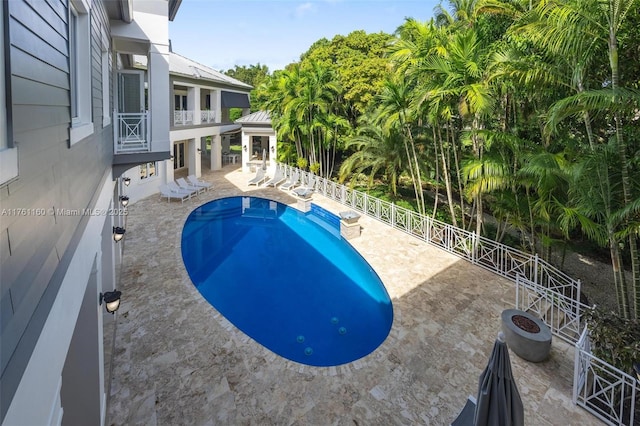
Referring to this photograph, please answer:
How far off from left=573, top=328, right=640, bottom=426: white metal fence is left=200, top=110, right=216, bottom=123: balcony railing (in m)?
25.4

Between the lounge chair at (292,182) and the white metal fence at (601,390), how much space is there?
60.4 feet

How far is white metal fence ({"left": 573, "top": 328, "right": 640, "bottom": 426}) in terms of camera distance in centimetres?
602

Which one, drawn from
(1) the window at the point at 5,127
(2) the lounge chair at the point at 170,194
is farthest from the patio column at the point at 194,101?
(1) the window at the point at 5,127

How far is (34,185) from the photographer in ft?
7.08

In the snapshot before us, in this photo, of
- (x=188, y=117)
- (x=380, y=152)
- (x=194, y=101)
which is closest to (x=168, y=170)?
(x=188, y=117)

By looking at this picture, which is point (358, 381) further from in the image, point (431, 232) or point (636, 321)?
point (431, 232)

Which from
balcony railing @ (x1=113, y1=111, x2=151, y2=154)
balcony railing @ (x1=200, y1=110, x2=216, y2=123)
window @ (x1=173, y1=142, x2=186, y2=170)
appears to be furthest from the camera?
window @ (x1=173, y1=142, x2=186, y2=170)

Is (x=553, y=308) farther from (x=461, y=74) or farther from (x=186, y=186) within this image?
(x=186, y=186)

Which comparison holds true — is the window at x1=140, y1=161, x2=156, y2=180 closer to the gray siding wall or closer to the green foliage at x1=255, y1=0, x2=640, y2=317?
the green foliage at x1=255, y1=0, x2=640, y2=317

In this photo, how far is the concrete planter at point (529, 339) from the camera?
7.37 metres

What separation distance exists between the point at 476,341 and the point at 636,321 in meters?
3.05

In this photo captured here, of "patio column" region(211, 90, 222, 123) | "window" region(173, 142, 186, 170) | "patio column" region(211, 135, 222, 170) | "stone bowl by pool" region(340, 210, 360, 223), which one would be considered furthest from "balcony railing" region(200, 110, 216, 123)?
"stone bowl by pool" region(340, 210, 360, 223)

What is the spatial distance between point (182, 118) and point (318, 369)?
67.5 feet

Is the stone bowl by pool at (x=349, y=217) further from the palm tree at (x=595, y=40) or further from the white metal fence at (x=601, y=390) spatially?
the white metal fence at (x=601, y=390)
